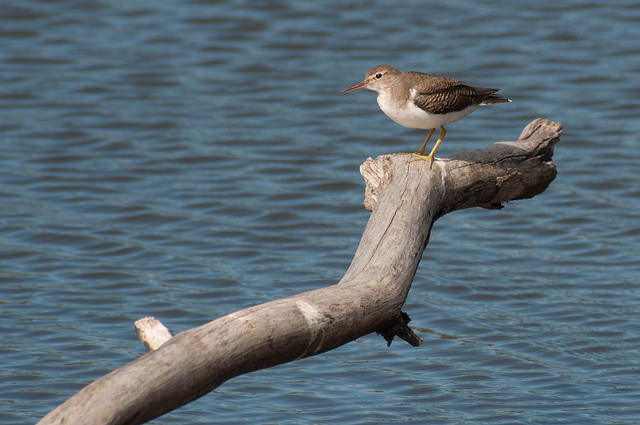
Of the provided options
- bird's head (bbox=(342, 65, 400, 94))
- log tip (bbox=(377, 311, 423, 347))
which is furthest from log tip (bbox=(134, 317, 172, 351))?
bird's head (bbox=(342, 65, 400, 94))

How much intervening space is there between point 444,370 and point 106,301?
10.0 feet

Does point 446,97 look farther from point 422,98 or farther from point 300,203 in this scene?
point 300,203

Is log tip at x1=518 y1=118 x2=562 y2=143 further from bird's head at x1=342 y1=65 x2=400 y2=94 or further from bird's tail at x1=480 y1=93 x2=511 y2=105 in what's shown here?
bird's head at x1=342 y1=65 x2=400 y2=94

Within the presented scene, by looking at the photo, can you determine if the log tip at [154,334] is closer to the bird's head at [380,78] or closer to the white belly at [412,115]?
the white belly at [412,115]

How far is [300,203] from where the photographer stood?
35.9 feet

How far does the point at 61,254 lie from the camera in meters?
9.68

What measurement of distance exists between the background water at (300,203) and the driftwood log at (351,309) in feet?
6.15

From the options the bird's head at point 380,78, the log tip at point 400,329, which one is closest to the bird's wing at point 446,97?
the bird's head at point 380,78

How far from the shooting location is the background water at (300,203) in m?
7.45

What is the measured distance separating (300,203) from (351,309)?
6.53 metres

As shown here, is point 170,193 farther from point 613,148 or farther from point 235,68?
point 613,148

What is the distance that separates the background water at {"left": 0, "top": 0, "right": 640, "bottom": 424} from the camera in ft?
24.5

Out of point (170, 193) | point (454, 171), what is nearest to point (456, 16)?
point (170, 193)

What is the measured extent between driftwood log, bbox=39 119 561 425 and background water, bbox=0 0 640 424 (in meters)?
1.87
